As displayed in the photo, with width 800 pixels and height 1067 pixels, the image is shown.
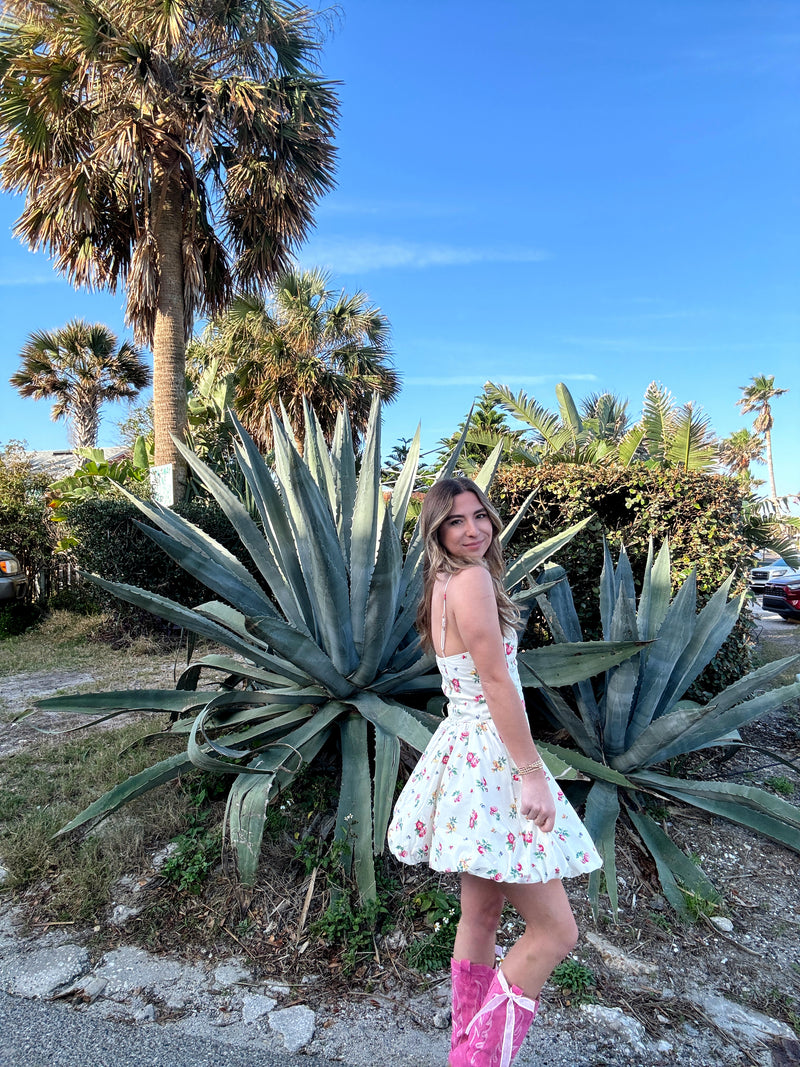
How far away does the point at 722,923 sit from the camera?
2.82 m

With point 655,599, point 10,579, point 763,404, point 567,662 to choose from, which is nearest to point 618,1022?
point 567,662

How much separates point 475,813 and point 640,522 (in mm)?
3824

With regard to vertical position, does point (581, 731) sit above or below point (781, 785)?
above

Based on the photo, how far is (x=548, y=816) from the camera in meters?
1.79

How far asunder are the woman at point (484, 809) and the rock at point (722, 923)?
4.25 ft

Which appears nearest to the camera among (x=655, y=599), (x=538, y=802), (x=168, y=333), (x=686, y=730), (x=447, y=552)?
(x=538, y=802)

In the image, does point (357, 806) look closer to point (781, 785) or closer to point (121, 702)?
point (121, 702)

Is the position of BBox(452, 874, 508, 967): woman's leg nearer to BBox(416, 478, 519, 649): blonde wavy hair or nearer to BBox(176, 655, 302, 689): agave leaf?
BBox(416, 478, 519, 649): blonde wavy hair

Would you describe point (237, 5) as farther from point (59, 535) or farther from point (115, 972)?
point (115, 972)

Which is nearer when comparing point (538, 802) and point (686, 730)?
point (538, 802)

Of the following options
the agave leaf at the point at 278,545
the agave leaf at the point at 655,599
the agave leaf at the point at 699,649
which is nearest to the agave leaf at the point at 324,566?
the agave leaf at the point at 278,545

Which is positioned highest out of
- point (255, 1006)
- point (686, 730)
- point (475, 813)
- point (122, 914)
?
point (475, 813)

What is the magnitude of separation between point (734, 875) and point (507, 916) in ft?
3.79

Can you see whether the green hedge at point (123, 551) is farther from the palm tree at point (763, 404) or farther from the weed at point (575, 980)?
the palm tree at point (763, 404)
